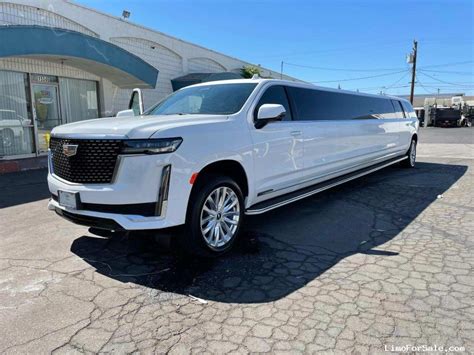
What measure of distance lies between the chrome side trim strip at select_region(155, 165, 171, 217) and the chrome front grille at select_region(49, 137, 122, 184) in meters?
0.47

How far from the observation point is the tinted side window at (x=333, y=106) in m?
5.51

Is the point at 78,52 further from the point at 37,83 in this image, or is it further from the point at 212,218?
the point at 212,218

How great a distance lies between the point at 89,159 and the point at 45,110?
1005cm

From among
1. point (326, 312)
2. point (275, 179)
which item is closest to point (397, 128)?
point (275, 179)

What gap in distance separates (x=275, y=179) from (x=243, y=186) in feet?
1.89

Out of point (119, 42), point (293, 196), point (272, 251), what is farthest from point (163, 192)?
point (119, 42)

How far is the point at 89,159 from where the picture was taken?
3.65 meters

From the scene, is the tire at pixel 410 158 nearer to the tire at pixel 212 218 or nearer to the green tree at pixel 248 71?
the tire at pixel 212 218

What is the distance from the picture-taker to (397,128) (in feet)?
30.3

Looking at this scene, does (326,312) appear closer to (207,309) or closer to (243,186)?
(207,309)

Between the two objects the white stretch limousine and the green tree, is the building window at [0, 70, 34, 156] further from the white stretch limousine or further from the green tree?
the green tree

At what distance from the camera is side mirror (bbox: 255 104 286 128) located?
4.43 m

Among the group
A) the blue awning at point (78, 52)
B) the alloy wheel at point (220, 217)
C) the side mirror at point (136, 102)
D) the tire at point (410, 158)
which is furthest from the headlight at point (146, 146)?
the tire at point (410, 158)

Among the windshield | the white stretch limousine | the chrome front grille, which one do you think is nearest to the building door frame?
the white stretch limousine
